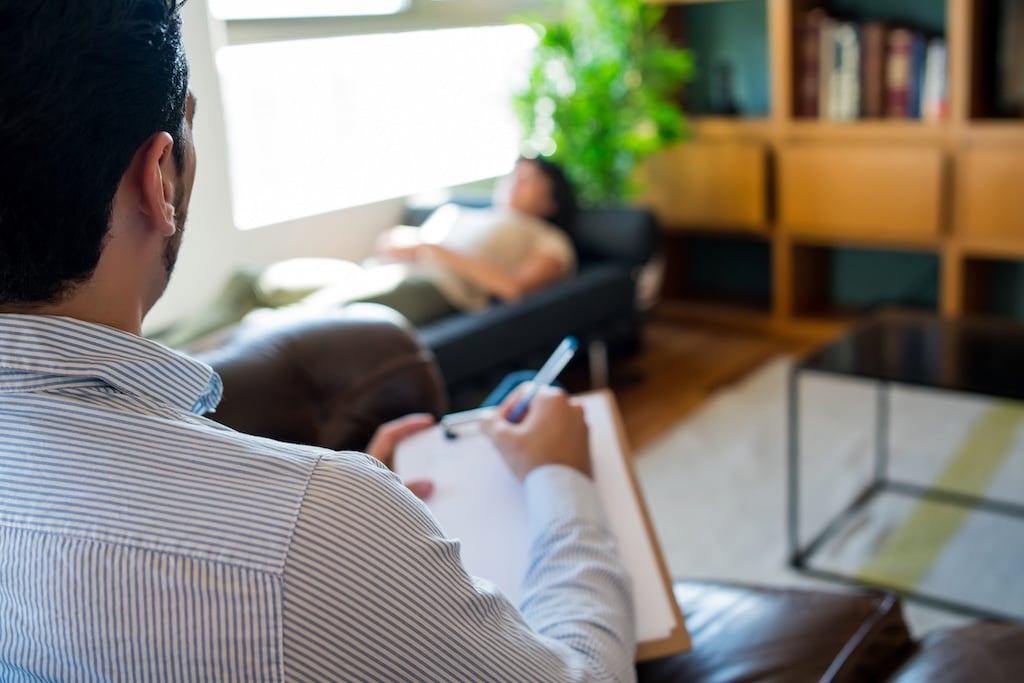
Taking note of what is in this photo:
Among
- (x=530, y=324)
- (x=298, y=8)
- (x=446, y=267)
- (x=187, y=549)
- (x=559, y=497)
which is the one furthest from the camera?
(x=298, y=8)

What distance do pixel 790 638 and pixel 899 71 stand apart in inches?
117

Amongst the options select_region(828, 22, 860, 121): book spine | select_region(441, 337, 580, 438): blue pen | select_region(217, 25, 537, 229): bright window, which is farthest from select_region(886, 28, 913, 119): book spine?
select_region(441, 337, 580, 438): blue pen

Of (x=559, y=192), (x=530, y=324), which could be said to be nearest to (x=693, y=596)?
(x=530, y=324)

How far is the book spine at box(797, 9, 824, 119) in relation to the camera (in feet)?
12.4

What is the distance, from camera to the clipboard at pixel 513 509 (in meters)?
1.03

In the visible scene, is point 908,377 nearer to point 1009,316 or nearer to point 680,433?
point 680,433

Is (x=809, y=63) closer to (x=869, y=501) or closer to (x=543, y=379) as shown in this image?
(x=869, y=501)

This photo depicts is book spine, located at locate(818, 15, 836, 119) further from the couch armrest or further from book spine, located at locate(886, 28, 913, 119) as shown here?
the couch armrest

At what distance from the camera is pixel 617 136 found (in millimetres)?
3740

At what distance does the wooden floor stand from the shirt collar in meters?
2.47

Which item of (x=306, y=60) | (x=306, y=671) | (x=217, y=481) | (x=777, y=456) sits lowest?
(x=777, y=456)

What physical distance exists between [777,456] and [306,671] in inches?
99.4

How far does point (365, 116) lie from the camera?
3.72m

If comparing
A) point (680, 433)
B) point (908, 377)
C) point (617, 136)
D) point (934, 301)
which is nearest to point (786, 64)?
point (617, 136)
